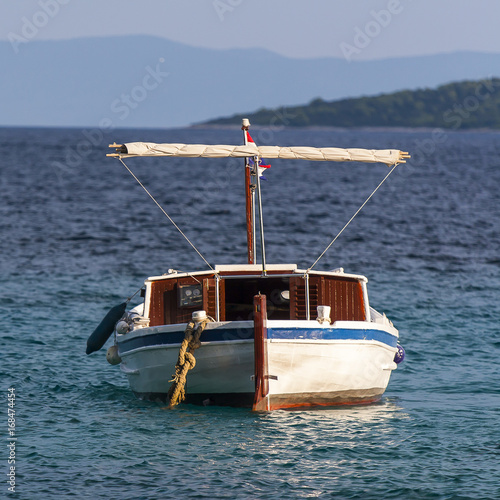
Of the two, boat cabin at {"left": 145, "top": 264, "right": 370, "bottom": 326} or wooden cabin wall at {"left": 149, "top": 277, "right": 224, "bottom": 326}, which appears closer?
boat cabin at {"left": 145, "top": 264, "right": 370, "bottom": 326}

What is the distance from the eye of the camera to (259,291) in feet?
65.1

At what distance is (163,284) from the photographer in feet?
66.0

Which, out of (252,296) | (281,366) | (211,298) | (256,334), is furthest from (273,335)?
(252,296)

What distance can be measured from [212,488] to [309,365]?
429 centimetres

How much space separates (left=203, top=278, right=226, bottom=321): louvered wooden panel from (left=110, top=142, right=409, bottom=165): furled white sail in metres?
2.79

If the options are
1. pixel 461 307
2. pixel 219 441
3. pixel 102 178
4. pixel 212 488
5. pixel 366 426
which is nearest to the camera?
pixel 212 488

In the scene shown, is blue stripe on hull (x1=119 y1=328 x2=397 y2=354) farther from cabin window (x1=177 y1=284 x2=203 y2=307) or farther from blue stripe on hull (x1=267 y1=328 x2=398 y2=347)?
cabin window (x1=177 y1=284 x2=203 y2=307)

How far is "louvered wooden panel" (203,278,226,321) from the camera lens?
64.2 ft

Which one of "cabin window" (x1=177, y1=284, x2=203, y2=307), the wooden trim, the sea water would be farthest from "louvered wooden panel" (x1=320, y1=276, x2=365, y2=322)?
the wooden trim

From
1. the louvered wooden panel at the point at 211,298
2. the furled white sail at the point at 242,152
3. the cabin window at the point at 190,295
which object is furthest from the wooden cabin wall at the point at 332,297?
the furled white sail at the point at 242,152

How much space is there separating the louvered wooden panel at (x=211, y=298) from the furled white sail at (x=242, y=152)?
9.17 feet

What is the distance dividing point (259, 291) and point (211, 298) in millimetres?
1079

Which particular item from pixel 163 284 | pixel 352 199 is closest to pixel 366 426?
pixel 163 284

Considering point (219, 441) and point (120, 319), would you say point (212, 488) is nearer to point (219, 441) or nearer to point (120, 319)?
point (219, 441)
